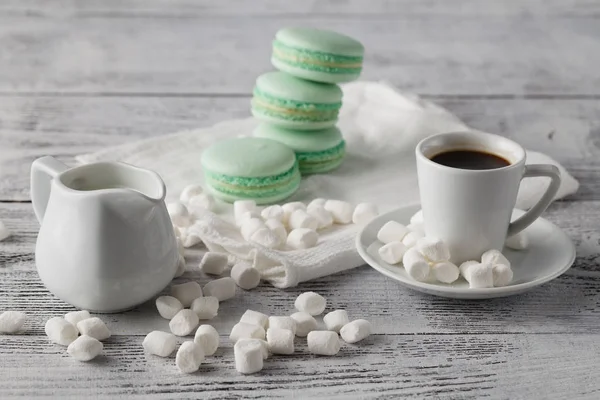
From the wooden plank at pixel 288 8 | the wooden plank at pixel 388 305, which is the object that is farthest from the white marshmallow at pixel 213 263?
the wooden plank at pixel 288 8

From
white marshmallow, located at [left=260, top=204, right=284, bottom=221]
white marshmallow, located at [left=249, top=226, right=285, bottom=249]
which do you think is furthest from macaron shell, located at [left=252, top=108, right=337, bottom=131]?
white marshmallow, located at [left=249, top=226, right=285, bottom=249]

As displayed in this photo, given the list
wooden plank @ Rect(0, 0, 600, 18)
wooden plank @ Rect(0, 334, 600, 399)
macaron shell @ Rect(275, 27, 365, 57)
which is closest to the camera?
wooden plank @ Rect(0, 334, 600, 399)

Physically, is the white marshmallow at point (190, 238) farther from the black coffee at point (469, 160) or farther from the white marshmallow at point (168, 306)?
the black coffee at point (469, 160)

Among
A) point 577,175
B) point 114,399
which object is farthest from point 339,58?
point 114,399

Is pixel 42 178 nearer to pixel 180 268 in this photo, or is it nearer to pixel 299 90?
pixel 180 268

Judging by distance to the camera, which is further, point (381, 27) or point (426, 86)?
point (381, 27)

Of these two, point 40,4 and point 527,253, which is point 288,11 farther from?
point 527,253

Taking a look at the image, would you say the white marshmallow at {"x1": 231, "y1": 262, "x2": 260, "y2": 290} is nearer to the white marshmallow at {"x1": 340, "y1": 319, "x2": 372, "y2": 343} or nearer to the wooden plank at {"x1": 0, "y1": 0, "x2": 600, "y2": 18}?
the white marshmallow at {"x1": 340, "y1": 319, "x2": 372, "y2": 343}
